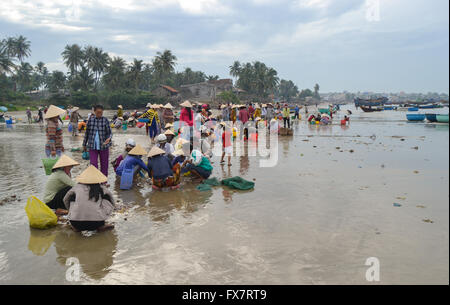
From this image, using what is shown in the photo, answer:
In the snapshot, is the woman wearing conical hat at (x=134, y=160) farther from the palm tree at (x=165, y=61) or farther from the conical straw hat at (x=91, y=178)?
the palm tree at (x=165, y=61)

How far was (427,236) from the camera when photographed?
4445mm

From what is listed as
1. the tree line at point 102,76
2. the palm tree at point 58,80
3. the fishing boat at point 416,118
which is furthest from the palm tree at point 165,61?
the fishing boat at point 416,118

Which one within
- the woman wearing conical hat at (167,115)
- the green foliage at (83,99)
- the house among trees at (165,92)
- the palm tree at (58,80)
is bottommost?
the woman wearing conical hat at (167,115)

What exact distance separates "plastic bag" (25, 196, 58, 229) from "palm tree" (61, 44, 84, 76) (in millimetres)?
75161

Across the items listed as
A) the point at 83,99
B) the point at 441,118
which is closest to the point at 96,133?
the point at 441,118

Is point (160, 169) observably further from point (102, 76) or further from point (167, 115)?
point (102, 76)

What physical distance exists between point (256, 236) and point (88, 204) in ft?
8.16

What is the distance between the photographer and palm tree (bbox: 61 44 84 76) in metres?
70.8

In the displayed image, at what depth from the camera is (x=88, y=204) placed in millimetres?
4625

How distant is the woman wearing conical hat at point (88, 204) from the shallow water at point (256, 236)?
7.6 inches

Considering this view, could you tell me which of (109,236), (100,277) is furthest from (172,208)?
(100,277)

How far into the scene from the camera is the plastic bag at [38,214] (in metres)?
4.87

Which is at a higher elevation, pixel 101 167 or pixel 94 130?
pixel 94 130

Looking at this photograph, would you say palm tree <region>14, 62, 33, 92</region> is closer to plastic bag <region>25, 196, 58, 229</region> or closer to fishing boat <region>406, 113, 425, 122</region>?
fishing boat <region>406, 113, 425, 122</region>
